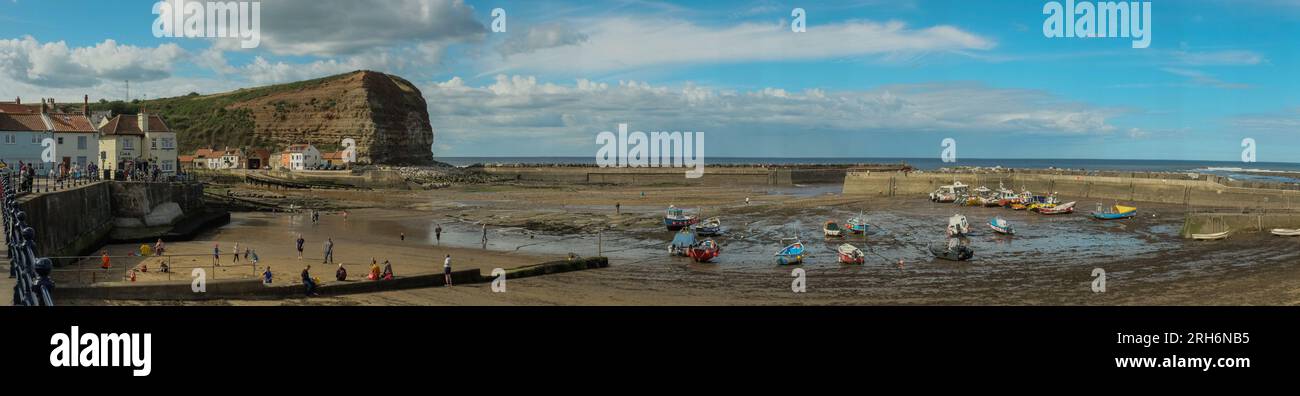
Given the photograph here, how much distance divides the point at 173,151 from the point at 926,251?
51615 mm

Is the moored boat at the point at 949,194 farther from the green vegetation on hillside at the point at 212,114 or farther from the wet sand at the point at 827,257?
the green vegetation on hillside at the point at 212,114

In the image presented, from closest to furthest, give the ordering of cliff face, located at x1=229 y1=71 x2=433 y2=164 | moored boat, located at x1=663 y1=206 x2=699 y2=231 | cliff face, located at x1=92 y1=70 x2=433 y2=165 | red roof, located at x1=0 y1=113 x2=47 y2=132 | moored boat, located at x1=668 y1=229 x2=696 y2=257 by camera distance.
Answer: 1. moored boat, located at x1=668 y1=229 x2=696 y2=257
2. red roof, located at x1=0 y1=113 x2=47 y2=132
3. moored boat, located at x1=663 y1=206 x2=699 y2=231
4. cliff face, located at x1=229 y1=71 x2=433 y2=164
5. cliff face, located at x1=92 y1=70 x2=433 y2=165

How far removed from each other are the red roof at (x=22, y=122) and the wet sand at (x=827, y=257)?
11.6 metres

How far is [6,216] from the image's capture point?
2311 cm

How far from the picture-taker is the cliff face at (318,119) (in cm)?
12381

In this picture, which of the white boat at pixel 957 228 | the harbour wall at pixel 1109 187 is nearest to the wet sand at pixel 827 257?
the white boat at pixel 957 228

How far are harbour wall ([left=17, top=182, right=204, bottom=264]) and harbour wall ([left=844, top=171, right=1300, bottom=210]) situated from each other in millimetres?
62268

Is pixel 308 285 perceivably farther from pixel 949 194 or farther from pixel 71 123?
pixel 949 194

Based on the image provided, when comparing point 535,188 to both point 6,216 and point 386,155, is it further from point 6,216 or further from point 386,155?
point 6,216

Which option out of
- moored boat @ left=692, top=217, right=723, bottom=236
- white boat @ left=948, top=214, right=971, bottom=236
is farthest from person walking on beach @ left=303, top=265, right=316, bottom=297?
white boat @ left=948, top=214, right=971, bottom=236

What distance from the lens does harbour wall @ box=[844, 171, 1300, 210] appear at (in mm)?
58888

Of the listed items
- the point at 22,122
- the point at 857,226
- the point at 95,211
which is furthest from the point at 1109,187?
the point at 22,122

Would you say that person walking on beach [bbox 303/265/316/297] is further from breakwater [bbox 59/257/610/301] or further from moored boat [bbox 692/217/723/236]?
moored boat [bbox 692/217/723/236]
